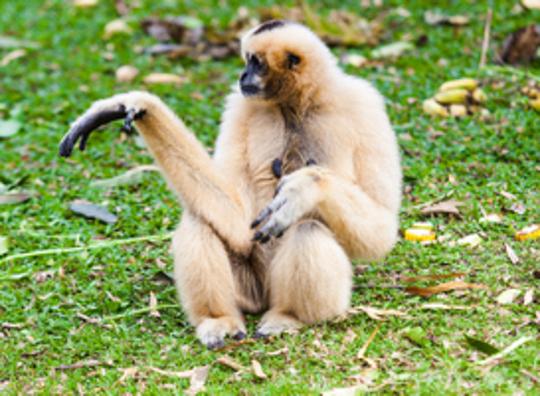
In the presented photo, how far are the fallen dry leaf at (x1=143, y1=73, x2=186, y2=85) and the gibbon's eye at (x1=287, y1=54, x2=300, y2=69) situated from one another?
14.8ft

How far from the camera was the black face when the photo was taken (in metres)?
5.08

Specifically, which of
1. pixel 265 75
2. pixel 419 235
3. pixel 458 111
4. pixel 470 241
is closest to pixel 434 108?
pixel 458 111

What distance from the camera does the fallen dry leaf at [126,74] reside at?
31.3ft

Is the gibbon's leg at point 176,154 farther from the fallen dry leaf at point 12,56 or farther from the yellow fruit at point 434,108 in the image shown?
the fallen dry leaf at point 12,56

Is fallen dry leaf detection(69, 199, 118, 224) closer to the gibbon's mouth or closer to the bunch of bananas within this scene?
the gibbon's mouth

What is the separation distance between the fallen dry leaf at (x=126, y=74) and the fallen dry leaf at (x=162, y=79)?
0.19m

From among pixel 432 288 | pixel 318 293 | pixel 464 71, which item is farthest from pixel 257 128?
pixel 464 71

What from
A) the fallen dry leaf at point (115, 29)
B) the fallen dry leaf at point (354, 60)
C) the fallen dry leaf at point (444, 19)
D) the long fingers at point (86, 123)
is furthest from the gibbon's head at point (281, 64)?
the fallen dry leaf at point (115, 29)

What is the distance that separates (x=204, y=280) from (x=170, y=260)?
123cm

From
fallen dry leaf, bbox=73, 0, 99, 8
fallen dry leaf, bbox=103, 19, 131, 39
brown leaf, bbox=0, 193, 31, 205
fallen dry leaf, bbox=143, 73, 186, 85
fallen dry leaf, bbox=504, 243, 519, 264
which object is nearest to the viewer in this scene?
fallen dry leaf, bbox=504, 243, 519, 264

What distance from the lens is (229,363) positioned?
14.9 feet

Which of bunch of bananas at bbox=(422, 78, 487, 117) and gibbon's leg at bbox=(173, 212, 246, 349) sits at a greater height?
bunch of bananas at bbox=(422, 78, 487, 117)

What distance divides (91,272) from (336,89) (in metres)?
2.20

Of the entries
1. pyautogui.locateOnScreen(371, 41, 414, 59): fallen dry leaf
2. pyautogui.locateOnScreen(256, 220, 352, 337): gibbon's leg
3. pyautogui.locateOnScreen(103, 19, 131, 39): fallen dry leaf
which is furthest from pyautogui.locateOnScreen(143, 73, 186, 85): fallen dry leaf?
pyautogui.locateOnScreen(256, 220, 352, 337): gibbon's leg
